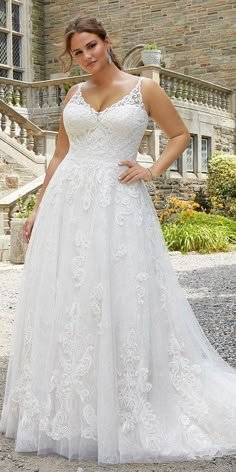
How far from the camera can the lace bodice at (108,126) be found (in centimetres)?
288

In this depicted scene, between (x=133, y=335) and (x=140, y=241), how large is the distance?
39cm

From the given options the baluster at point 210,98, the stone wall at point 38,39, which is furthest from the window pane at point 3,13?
the baluster at point 210,98

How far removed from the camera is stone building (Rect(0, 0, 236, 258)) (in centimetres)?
1316

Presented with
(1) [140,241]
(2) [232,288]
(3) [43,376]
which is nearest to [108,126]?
(1) [140,241]

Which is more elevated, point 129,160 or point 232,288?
point 129,160

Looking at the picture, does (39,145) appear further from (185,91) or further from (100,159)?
(100,159)

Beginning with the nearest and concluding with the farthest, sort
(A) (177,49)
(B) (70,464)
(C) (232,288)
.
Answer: (B) (70,464)
(C) (232,288)
(A) (177,49)

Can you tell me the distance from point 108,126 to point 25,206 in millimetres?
8534

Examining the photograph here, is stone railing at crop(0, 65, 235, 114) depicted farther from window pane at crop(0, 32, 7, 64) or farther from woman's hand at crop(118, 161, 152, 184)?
woman's hand at crop(118, 161, 152, 184)

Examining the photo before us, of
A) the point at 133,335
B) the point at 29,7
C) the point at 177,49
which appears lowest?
the point at 133,335

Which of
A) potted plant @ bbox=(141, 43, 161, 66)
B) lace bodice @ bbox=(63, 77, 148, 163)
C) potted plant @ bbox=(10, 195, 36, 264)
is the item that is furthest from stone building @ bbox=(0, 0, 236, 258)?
lace bodice @ bbox=(63, 77, 148, 163)

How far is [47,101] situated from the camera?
1595cm

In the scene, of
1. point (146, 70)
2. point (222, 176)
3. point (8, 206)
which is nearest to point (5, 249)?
point (8, 206)

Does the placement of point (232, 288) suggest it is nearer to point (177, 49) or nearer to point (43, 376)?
point (43, 376)
